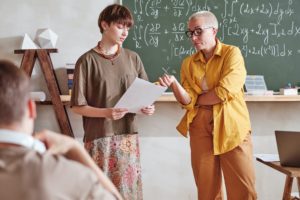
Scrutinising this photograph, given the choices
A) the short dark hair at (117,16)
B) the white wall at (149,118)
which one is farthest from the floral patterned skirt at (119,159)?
Answer: the white wall at (149,118)

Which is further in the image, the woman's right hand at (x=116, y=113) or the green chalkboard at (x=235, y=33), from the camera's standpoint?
the green chalkboard at (x=235, y=33)

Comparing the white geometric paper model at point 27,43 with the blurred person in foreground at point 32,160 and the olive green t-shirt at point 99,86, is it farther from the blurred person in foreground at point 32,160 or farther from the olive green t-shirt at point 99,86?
the blurred person in foreground at point 32,160

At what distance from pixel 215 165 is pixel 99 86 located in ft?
2.72

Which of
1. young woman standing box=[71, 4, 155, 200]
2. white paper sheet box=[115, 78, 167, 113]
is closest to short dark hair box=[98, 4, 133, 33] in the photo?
young woman standing box=[71, 4, 155, 200]

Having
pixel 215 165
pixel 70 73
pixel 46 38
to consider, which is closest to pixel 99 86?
pixel 215 165

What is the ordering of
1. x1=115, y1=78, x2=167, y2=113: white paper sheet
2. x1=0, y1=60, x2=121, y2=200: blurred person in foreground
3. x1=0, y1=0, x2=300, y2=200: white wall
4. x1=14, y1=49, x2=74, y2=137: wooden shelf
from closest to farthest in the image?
x1=0, y1=60, x2=121, y2=200: blurred person in foreground → x1=115, y1=78, x2=167, y2=113: white paper sheet → x1=14, y1=49, x2=74, y2=137: wooden shelf → x1=0, y1=0, x2=300, y2=200: white wall

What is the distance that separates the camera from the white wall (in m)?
3.32

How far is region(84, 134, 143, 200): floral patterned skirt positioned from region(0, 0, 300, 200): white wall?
3.44 ft

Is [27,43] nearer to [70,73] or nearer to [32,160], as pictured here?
[70,73]

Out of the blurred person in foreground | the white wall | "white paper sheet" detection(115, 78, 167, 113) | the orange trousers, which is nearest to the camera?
the blurred person in foreground

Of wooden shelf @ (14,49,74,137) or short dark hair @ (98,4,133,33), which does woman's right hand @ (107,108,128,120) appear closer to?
short dark hair @ (98,4,133,33)

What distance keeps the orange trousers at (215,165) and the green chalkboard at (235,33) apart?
37.5 inches

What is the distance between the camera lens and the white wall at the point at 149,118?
3324mm

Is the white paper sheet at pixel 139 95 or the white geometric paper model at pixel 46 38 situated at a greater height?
the white geometric paper model at pixel 46 38
